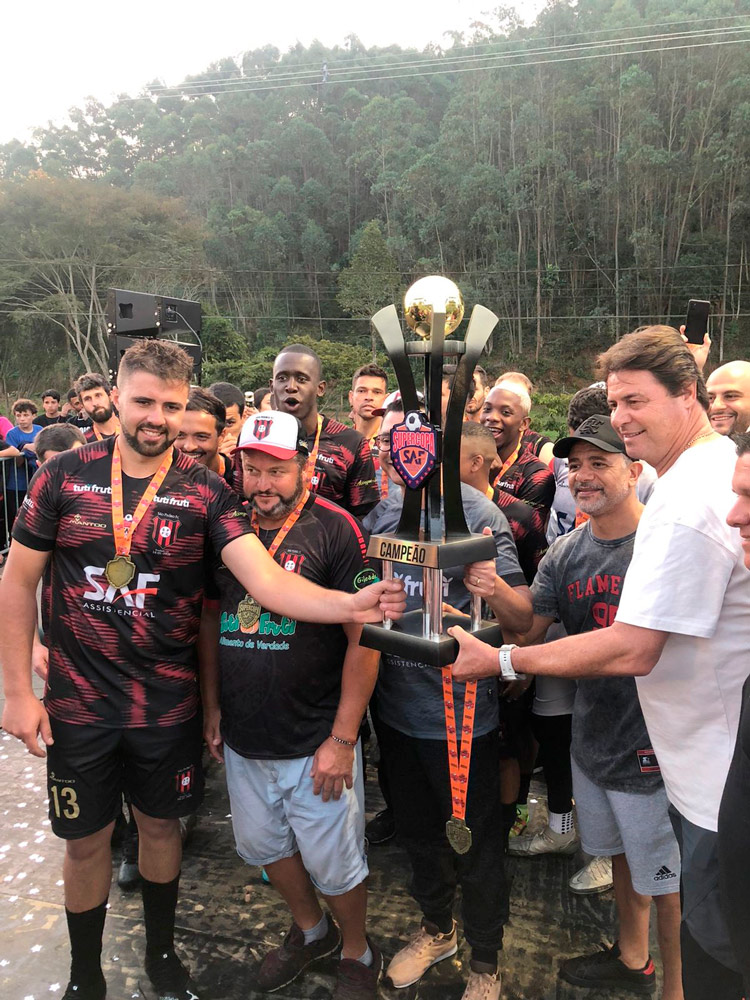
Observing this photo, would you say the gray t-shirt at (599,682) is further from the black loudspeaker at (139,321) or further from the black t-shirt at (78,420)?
the black t-shirt at (78,420)

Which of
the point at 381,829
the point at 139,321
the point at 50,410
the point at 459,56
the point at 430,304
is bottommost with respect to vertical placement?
the point at 381,829

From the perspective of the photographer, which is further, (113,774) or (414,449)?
(113,774)

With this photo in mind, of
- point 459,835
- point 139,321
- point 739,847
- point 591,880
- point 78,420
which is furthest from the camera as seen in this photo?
point 78,420

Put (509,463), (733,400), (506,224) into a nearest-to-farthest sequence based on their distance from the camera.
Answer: (733,400) < (509,463) < (506,224)

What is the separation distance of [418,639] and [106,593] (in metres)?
1.12

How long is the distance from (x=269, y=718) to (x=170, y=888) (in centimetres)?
75

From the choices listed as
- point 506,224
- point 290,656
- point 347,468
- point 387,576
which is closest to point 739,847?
point 387,576

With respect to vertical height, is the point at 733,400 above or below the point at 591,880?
above

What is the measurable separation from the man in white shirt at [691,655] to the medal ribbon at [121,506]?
1160mm

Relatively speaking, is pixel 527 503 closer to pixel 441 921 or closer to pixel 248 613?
pixel 248 613

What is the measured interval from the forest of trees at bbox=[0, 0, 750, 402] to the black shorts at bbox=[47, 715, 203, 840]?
29.6m

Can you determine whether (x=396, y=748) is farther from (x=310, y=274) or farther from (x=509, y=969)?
(x=310, y=274)

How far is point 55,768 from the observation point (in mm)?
2318

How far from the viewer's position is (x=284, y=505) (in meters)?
2.49
